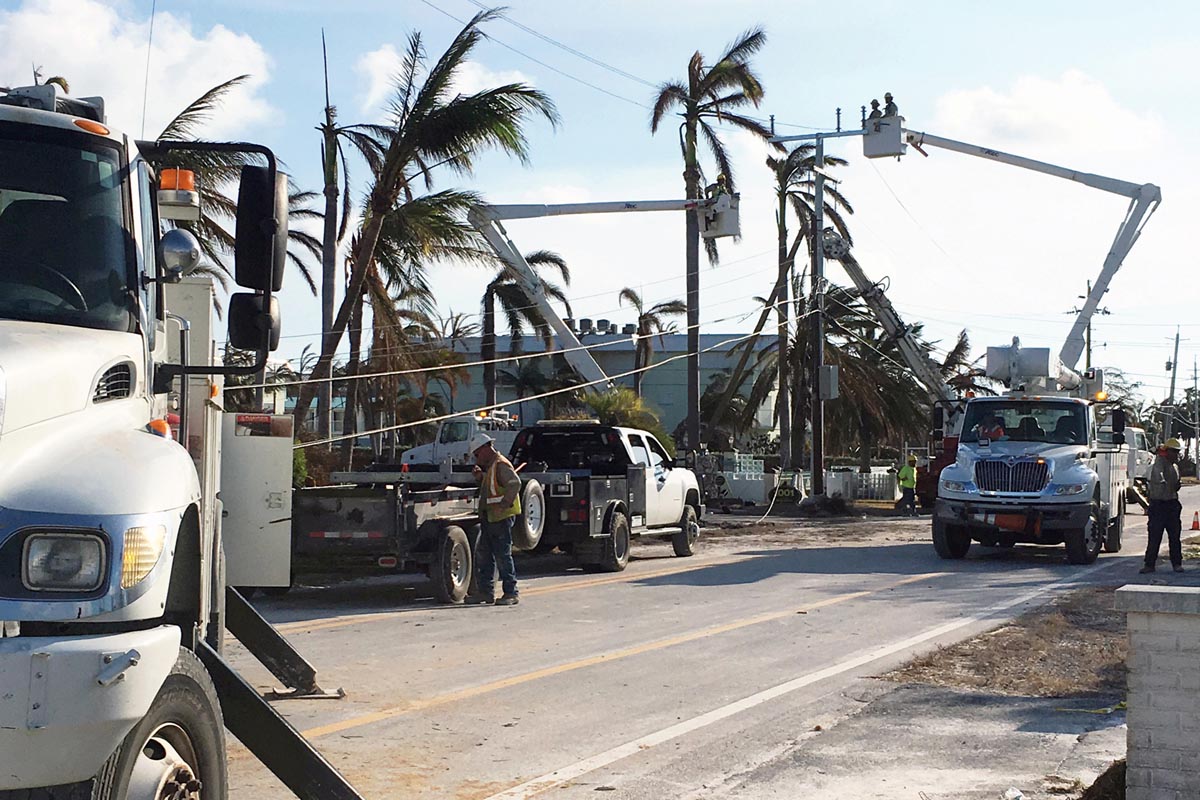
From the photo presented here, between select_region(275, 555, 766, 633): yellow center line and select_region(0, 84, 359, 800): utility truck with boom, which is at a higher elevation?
select_region(0, 84, 359, 800): utility truck with boom

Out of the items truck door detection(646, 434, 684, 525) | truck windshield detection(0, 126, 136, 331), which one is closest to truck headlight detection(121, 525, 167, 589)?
truck windshield detection(0, 126, 136, 331)

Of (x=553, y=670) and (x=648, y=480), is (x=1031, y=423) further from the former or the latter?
(x=553, y=670)

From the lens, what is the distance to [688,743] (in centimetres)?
777

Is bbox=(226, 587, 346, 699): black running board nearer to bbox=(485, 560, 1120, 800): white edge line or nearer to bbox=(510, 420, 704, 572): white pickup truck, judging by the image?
bbox=(485, 560, 1120, 800): white edge line

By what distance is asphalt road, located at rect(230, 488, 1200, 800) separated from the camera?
7.16 metres

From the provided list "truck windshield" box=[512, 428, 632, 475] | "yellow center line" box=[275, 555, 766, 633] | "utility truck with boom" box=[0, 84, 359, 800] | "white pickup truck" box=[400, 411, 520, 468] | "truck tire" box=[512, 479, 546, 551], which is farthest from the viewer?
"white pickup truck" box=[400, 411, 520, 468]

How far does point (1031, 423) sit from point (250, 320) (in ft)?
61.7

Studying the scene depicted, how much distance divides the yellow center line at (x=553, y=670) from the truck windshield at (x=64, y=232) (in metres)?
3.50

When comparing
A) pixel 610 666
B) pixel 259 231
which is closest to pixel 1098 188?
pixel 610 666

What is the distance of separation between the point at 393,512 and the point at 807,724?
22.1 feet

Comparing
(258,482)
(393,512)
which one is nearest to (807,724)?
(258,482)

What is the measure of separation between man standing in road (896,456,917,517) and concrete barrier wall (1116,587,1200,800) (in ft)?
102

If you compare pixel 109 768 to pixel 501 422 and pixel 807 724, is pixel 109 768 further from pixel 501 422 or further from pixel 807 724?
pixel 501 422

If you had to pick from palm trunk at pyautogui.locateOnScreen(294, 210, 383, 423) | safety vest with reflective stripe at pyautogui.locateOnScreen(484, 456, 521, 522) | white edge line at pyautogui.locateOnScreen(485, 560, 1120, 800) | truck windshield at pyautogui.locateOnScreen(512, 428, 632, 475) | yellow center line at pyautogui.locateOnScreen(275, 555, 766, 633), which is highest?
palm trunk at pyautogui.locateOnScreen(294, 210, 383, 423)
